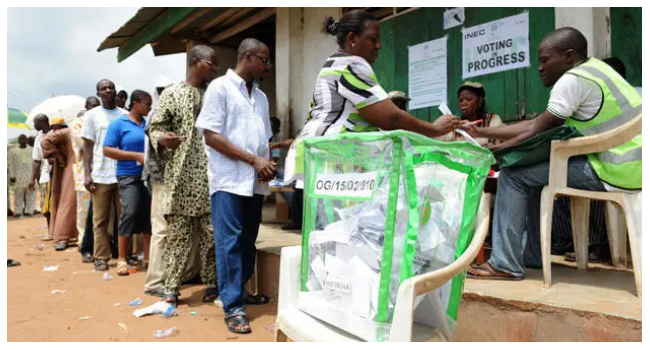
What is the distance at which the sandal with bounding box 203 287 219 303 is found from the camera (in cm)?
390

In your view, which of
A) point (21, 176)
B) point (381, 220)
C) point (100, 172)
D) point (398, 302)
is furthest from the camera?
point (21, 176)

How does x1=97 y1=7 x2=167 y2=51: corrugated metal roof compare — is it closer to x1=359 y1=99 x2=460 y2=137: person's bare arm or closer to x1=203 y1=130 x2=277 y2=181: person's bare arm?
x1=203 y1=130 x2=277 y2=181: person's bare arm

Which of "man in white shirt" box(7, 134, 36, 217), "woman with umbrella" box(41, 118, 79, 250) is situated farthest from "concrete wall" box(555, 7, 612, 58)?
"man in white shirt" box(7, 134, 36, 217)

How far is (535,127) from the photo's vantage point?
9.00ft

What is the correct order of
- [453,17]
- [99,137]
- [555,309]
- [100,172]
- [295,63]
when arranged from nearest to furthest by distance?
[555,309]
[453,17]
[100,172]
[99,137]
[295,63]

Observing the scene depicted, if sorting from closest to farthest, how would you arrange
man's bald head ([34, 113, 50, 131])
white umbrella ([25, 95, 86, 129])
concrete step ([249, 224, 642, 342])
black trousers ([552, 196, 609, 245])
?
concrete step ([249, 224, 642, 342])
black trousers ([552, 196, 609, 245])
man's bald head ([34, 113, 50, 131])
white umbrella ([25, 95, 86, 129])

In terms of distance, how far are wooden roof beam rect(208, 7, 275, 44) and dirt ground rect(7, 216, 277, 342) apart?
418cm

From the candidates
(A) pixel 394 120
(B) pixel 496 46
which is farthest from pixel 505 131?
(B) pixel 496 46

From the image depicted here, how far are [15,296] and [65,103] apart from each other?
845 centimetres

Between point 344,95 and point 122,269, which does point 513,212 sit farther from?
point 122,269

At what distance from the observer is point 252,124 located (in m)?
3.22

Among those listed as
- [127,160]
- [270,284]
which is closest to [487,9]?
[270,284]

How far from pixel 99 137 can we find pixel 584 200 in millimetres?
4641
